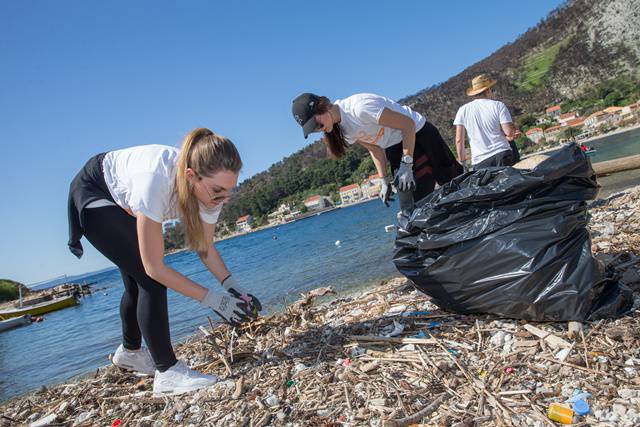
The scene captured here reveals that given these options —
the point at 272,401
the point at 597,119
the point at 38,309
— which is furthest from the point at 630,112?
the point at 38,309

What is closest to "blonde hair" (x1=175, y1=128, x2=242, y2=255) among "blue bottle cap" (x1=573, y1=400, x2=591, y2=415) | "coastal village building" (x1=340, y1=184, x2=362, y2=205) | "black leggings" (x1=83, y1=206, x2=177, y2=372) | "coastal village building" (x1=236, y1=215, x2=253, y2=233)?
"black leggings" (x1=83, y1=206, x2=177, y2=372)

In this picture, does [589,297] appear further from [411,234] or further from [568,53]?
[568,53]

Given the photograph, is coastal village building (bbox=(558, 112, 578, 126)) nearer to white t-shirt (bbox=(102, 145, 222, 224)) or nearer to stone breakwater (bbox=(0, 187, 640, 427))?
stone breakwater (bbox=(0, 187, 640, 427))

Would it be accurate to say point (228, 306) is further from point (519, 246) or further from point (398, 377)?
point (519, 246)

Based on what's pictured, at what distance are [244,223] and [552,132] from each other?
70.2 m

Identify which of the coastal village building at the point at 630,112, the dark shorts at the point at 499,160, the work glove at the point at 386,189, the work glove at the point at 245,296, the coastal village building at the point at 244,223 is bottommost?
the coastal village building at the point at 630,112

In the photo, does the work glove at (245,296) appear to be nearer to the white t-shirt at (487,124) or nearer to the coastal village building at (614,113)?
the white t-shirt at (487,124)

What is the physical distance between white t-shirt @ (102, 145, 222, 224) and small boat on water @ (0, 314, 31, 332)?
73.3 feet

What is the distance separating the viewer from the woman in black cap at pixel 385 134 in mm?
2736

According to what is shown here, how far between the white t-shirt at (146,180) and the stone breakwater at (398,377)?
1006 millimetres

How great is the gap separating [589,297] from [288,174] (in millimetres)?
111095

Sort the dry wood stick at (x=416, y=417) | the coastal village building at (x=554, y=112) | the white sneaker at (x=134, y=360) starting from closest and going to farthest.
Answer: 1. the dry wood stick at (x=416, y=417)
2. the white sneaker at (x=134, y=360)
3. the coastal village building at (x=554, y=112)

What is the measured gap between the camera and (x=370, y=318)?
2801mm

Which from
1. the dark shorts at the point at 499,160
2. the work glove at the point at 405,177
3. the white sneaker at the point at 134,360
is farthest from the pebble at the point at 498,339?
the dark shorts at the point at 499,160
